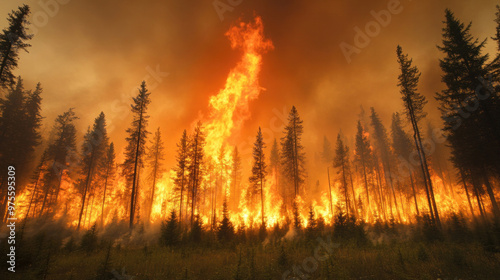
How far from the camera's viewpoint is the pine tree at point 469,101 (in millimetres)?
17750

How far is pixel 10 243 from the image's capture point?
32.7 feet

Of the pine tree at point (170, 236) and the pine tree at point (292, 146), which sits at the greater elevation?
the pine tree at point (292, 146)

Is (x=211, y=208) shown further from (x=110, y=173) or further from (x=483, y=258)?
(x=483, y=258)

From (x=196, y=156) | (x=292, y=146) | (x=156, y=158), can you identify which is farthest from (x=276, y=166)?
(x=156, y=158)

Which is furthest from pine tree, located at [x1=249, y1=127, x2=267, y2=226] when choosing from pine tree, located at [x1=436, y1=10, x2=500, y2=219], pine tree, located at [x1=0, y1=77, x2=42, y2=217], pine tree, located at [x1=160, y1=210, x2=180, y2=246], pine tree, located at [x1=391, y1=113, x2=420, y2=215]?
pine tree, located at [x1=0, y1=77, x2=42, y2=217]

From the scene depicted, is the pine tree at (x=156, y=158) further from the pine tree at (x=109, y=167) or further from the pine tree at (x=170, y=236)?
the pine tree at (x=170, y=236)

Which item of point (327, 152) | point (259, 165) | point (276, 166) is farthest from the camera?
point (327, 152)

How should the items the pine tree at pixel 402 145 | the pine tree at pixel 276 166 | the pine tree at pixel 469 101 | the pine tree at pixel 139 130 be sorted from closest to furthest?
the pine tree at pixel 469 101 → the pine tree at pixel 139 130 → the pine tree at pixel 402 145 → the pine tree at pixel 276 166

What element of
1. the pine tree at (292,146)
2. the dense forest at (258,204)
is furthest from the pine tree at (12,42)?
the pine tree at (292,146)

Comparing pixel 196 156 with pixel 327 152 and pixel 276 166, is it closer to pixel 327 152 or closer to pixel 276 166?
pixel 276 166

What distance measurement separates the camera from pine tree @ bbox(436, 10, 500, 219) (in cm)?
1775

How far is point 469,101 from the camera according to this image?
1897 centimetres

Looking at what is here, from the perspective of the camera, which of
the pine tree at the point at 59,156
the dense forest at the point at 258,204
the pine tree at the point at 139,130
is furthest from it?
the pine tree at the point at 59,156

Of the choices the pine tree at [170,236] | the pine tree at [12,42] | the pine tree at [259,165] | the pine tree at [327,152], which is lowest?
the pine tree at [170,236]
